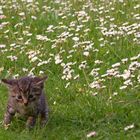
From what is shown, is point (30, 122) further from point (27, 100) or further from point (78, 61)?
point (78, 61)

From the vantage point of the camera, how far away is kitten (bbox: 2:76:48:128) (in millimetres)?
7566

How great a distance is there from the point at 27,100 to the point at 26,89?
0.41 ft

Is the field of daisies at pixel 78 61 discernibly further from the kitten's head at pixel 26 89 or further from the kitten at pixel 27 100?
the kitten's head at pixel 26 89

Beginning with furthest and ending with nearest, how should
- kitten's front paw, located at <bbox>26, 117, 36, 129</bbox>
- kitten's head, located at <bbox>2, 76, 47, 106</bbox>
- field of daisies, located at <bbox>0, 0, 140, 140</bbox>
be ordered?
1. field of daisies, located at <bbox>0, 0, 140, 140</bbox>
2. kitten's front paw, located at <bbox>26, 117, 36, 129</bbox>
3. kitten's head, located at <bbox>2, 76, 47, 106</bbox>

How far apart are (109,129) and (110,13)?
5030 millimetres

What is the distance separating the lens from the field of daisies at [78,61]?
7957 millimetres

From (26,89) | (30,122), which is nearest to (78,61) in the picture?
(30,122)

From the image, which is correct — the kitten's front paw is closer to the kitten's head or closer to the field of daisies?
the field of daisies

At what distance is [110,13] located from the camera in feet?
41.0

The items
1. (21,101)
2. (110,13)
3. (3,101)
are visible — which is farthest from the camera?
(110,13)

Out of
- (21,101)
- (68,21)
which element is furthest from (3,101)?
(68,21)

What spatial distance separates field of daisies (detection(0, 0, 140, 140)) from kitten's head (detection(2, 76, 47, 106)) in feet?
1.37

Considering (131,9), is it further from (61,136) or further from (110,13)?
(61,136)

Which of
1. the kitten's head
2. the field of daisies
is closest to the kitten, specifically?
the kitten's head
